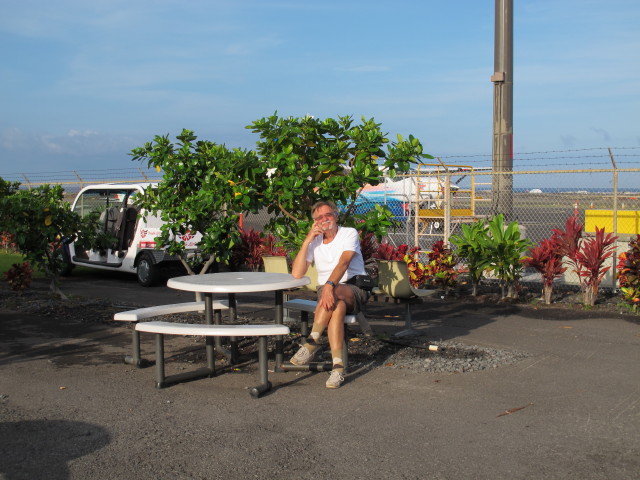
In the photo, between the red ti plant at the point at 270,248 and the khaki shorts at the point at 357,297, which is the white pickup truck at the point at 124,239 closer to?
the red ti plant at the point at 270,248

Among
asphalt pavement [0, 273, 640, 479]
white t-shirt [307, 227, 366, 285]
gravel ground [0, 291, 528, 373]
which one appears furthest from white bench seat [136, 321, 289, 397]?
white t-shirt [307, 227, 366, 285]

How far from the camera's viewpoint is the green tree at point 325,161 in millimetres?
7250

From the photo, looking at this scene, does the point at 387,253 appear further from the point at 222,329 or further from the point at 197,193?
the point at 222,329

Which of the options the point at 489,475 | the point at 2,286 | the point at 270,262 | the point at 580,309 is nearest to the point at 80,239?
the point at 2,286

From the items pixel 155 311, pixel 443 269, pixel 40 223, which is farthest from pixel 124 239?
pixel 155 311

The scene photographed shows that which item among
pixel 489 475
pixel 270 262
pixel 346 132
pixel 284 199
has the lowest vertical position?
pixel 489 475

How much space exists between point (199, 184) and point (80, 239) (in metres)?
3.41

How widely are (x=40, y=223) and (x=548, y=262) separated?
7418 millimetres

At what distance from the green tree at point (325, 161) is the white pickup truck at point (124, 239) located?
5072 millimetres

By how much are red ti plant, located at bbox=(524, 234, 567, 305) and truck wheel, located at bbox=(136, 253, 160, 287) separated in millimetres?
6409

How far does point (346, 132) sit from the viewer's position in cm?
752

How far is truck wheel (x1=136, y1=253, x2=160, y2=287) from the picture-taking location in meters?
12.9

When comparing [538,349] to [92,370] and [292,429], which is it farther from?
[92,370]

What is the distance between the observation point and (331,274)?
21.2ft
